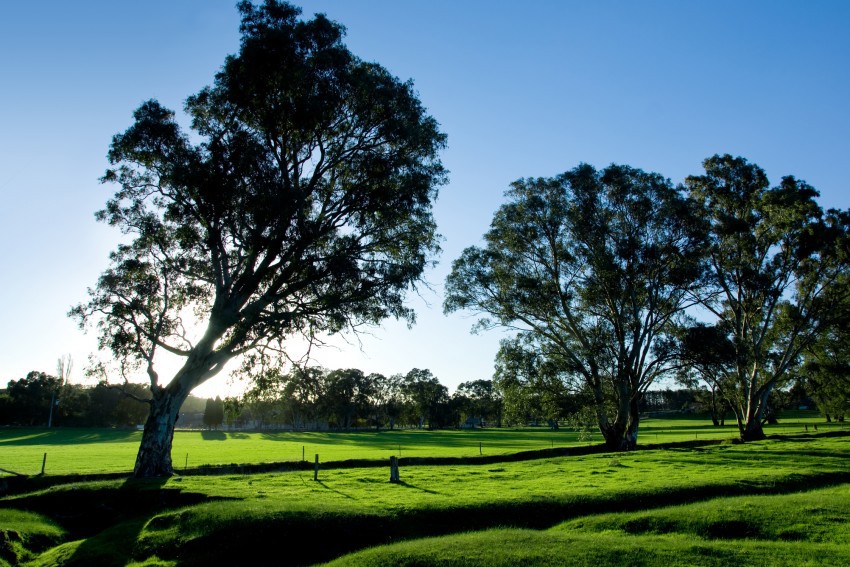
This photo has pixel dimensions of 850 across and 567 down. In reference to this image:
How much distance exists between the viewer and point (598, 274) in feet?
128

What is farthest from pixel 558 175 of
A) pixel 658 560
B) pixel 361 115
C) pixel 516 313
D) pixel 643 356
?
pixel 658 560

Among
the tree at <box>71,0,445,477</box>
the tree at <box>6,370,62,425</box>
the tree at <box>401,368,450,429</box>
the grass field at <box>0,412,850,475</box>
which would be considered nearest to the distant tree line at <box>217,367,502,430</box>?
the tree at <box>401,368,450,429</box>

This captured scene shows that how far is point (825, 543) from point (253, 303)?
23324 millimetres

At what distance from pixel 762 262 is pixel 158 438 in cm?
4727

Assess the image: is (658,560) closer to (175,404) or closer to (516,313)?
(175,404)

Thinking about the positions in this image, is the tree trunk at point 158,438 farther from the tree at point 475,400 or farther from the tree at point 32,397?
the tree at point 475,400

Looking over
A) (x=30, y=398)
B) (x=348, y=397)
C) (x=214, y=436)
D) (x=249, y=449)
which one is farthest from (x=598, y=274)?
(x=30, y=398)

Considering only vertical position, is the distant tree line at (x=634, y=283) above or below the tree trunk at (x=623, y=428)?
above

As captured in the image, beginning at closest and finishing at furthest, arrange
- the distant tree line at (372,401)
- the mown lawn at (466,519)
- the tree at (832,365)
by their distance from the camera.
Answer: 1. the mown lawn at (466,519)
2. the distant tree line at (372,401)
3. the tree at (832,365)

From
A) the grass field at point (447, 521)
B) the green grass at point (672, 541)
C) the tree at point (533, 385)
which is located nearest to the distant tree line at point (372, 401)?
the tree at point (533, 385)

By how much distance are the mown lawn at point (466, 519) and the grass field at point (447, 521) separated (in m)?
0.05

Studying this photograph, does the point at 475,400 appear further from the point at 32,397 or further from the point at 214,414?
the point at 32,397

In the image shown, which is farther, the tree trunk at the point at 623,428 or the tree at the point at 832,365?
the tree at the point at 832,365

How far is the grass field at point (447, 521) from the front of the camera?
12.2 metres
